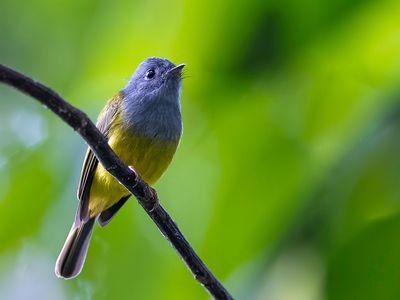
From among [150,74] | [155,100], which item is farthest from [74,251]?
[150,74]

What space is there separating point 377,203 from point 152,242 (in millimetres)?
829

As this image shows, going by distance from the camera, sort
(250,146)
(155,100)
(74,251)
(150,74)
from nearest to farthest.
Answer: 1. (250,146)
2. (74,251)
3. (155,100)
4. (150,74)

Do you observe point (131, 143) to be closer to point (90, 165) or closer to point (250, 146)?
point (90, 165)

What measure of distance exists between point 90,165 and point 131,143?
0.69ft

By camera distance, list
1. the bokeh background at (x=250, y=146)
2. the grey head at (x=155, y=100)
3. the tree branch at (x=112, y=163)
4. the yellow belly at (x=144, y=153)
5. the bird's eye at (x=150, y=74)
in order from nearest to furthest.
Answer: the tree branch at (x=112, y=163), the bokeh background at (x=250, y=146), the yellow belly at (x=144, y=153), the grey head at (x=155, y=100), the bird's eye at (x=150, y=74)

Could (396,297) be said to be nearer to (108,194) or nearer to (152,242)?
(152,242)

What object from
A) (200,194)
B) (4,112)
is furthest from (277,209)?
(4,112)

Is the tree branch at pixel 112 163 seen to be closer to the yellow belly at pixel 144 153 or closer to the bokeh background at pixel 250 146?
the bokeh background at pixel 250 146

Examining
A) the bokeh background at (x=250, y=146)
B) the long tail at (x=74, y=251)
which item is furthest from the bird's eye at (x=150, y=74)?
the bokeh background at (x=250, y=146)

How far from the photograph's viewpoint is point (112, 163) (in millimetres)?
1554

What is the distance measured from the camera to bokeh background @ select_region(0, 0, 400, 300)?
160 cm

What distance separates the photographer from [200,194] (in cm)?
236

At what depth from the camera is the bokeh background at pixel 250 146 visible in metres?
1.60

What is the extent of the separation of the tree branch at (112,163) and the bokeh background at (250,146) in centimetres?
14
